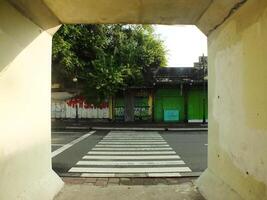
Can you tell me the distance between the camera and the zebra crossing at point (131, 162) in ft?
30.8

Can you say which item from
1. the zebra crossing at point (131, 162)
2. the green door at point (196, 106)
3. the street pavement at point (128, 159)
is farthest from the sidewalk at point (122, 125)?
the zebra crossing at point (131, 162)

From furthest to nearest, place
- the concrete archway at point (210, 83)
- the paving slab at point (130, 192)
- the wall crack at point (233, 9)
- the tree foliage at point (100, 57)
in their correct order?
the tree foliage at point (100, 57) → the paving slab at point (130, 192) → the wall crack at point (233, 9) → the concrete archway at point (210, 83)

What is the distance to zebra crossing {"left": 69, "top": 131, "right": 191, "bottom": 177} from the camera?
939cm

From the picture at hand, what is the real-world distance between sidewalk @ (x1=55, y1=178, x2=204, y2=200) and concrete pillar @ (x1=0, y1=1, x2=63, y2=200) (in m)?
0.49

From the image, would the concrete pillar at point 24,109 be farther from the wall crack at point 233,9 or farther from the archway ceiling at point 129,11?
the wall crack at point 233,9

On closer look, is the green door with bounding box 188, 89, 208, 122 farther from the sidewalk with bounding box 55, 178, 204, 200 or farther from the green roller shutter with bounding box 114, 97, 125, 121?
the sidewalk with bounding box 55, 178, 204, 200

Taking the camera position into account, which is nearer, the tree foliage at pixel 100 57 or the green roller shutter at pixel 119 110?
the tree foliage at pixel 100 57

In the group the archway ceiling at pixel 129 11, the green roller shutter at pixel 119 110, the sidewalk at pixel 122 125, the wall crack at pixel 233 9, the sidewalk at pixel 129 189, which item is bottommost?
the sidewalk at pixel 129 189

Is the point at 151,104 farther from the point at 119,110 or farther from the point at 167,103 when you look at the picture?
the point at 119,110

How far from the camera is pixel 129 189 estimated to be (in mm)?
7266

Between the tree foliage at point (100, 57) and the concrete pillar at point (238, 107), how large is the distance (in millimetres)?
20203

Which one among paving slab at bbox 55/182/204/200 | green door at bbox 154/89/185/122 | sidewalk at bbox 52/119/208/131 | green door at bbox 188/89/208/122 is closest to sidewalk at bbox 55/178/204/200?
paving slab at bbox 55/182/204/200

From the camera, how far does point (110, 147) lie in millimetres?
15352

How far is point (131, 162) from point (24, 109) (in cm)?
646
